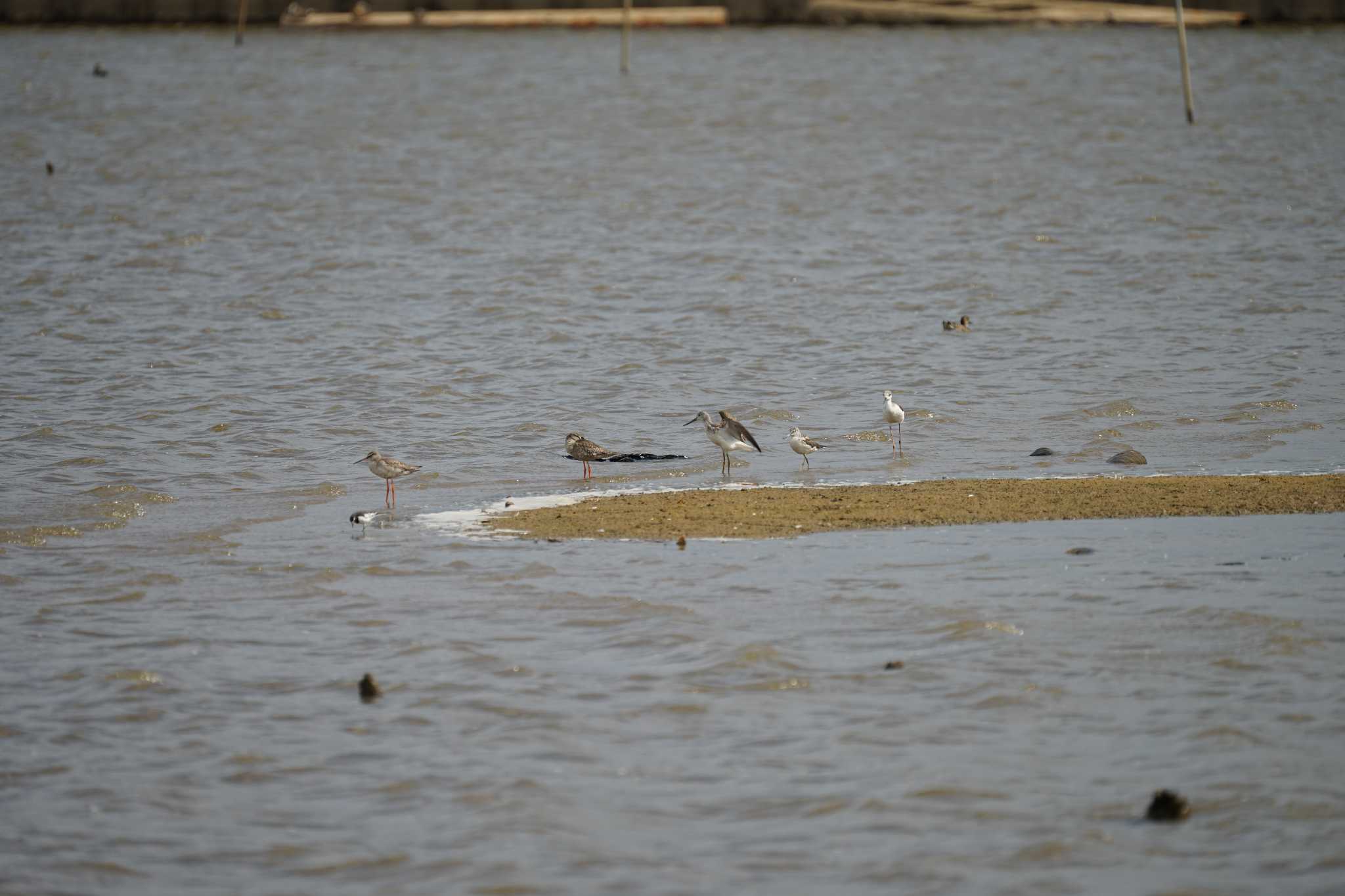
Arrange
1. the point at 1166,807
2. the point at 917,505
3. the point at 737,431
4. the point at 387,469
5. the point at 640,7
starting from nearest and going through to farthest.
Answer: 1. the point at 1166,807
2. the point at 917,505
3. the point at 387,469
4. the point at 737,431
5. the point at 640,7

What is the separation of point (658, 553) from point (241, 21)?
57.9 m

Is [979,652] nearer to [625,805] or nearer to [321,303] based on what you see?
[625,805]

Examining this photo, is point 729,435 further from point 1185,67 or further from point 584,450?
point 1185,67

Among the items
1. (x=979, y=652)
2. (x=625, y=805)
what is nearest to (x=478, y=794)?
(x=625, y=805)

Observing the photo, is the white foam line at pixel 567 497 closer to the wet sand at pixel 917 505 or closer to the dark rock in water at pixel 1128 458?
the wet sand at pixel 917 505

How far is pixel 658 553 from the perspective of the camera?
10680 mm

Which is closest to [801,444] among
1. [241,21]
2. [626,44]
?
A: [626,44]

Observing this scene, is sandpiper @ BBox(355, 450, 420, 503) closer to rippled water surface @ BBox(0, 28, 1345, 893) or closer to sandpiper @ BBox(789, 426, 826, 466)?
rippled water surface @ BBox(0, 28, 1345, 893)

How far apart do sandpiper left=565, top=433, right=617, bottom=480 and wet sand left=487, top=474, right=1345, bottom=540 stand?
1.05 metres

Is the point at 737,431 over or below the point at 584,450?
over

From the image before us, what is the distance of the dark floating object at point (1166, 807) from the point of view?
6.78m

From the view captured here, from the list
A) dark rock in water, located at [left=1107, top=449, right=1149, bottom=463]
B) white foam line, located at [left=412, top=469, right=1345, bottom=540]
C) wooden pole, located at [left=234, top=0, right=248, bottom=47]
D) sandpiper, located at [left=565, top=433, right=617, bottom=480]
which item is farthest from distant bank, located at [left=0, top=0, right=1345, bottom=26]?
sandpiper, located at [left=565, top=433, right=617, bottom=480]

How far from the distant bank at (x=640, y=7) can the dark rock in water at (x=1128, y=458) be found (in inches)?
1869

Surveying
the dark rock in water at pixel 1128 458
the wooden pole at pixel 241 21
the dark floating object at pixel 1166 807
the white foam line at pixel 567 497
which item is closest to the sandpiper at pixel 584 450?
the white foam line at pixel 567 497
